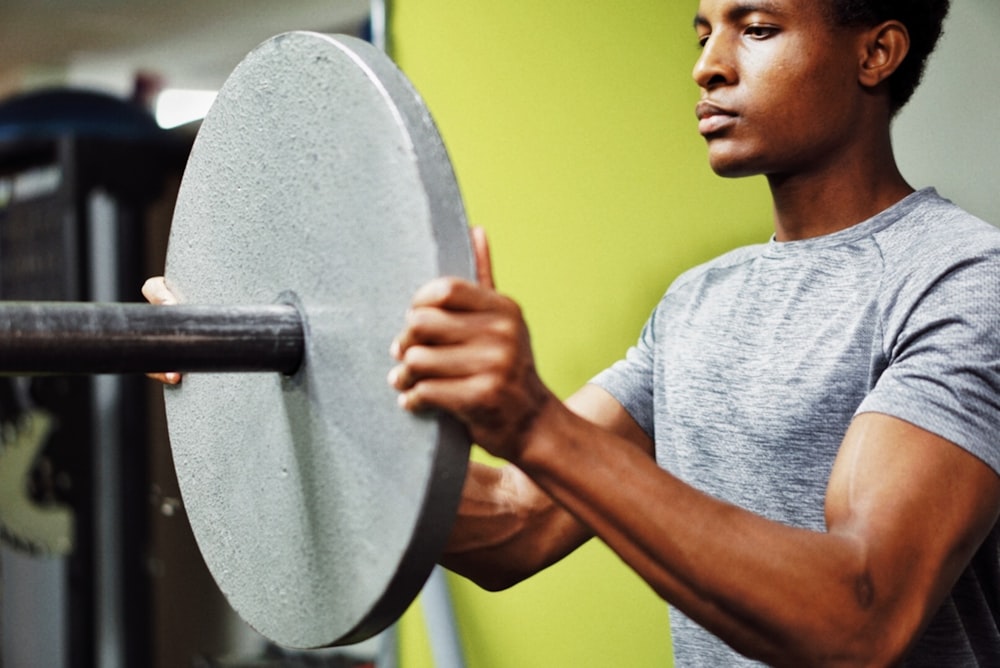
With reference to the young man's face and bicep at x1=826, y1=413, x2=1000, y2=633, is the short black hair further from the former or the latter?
bicep at x1=826, y1=413, x2=1000, y2=633

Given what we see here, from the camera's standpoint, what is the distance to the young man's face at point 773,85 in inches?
42.0

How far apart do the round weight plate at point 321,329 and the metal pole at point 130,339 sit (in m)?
0.04

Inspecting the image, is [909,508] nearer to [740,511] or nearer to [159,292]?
[740,511]

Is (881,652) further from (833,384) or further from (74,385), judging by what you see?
(74,385)

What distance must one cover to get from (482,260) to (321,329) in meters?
0.13

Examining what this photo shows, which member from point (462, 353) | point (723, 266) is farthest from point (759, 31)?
point (462, 353)

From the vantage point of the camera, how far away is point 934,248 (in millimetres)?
968

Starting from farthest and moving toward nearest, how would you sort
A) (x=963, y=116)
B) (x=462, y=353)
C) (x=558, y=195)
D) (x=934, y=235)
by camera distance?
(x=558, y=195) → (x=963, y=116) → (x=934, y=235) → (x=462, y=353)

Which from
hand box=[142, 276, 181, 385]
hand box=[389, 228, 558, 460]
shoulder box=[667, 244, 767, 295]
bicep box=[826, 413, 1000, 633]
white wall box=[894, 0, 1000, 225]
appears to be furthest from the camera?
white wall box=[894, 0, 1000, 225]

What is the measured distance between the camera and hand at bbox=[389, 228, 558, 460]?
22.8 inches

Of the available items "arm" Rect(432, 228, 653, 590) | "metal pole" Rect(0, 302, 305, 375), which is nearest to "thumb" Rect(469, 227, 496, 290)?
"metal pole" Rect(0, 302, 305, 375)

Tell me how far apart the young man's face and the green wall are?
773 millimetres

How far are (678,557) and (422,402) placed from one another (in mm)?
212

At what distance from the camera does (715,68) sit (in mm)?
1076
